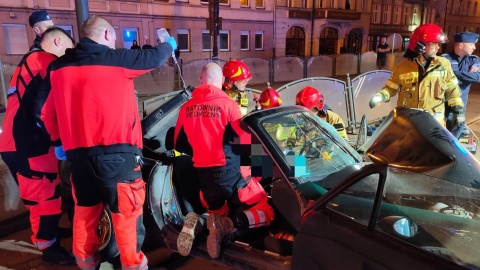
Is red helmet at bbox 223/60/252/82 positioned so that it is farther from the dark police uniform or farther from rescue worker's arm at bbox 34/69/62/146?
the dark police uniform

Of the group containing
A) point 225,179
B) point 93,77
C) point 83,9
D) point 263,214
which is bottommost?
point 263,214

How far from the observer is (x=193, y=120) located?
2975 millimetres

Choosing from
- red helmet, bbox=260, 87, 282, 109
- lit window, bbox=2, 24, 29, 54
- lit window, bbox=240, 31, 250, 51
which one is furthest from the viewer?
lit window, bbox=240, 31, 250, 51

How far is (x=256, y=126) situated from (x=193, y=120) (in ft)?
1.91

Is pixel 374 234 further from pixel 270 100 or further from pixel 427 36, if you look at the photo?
pixel 427 36

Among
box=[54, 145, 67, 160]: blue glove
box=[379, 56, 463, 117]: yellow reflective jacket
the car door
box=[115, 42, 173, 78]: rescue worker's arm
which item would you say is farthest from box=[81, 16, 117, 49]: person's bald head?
box=[379, 56, 463, 117]: yellow reflective jacket

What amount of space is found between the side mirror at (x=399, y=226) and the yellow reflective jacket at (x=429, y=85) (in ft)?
10.1

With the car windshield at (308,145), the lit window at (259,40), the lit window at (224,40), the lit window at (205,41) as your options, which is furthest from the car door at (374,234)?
the lit window at (259,40)

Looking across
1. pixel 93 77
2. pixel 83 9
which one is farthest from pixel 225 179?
pixel 83 9

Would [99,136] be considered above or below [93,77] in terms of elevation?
below

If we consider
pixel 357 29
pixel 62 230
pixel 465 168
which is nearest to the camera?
pixel 465 168

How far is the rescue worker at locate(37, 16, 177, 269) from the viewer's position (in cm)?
260

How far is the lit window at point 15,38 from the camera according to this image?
18.7 meters

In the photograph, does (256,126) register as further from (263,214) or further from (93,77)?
(93,77)
